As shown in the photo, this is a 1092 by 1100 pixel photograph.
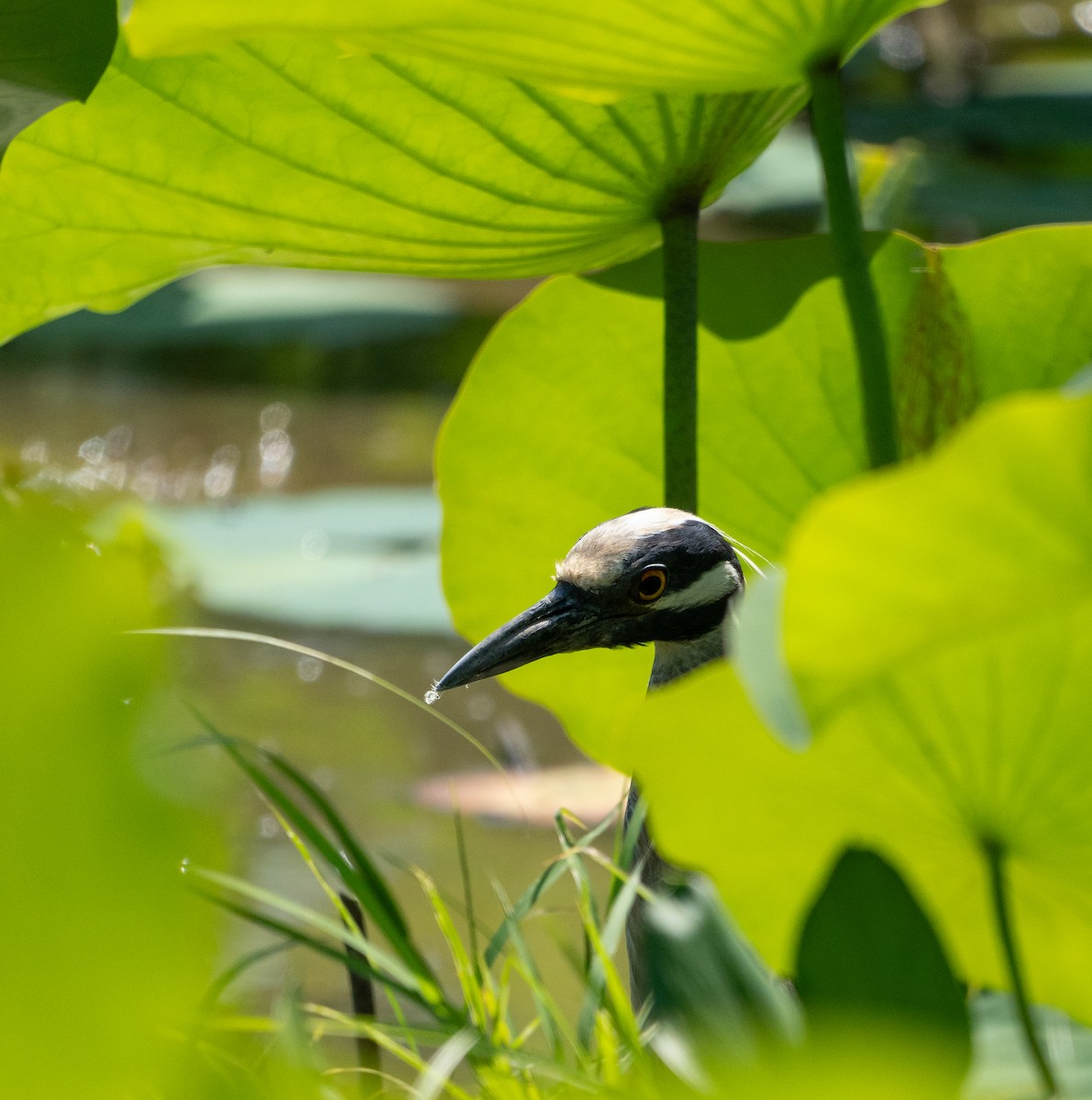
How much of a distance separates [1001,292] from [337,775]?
1.36m

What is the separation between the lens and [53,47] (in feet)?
1.82

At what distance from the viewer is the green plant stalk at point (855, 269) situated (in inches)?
22.2

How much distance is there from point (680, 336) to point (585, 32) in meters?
0.22

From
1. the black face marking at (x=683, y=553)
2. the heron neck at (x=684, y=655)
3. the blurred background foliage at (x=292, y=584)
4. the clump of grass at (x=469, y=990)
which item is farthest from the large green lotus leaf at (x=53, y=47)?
the heron neck at (x=684, y=655)

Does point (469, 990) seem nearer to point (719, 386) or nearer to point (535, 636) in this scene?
point (535, 636)

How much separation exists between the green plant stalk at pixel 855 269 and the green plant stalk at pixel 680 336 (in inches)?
4.0

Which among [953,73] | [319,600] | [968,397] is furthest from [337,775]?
[953,73]

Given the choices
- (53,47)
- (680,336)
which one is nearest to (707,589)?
(680,336)

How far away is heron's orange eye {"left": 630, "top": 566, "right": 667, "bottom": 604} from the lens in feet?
2.64

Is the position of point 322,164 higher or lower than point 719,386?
higher

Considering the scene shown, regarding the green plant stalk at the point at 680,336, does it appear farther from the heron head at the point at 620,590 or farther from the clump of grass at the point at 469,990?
the clump of grass at the point at 469,990

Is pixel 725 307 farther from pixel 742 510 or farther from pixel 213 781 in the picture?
pixel 213 781

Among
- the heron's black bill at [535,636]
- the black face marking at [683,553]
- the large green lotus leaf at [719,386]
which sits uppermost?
the large green lotus leaf at [719,386]

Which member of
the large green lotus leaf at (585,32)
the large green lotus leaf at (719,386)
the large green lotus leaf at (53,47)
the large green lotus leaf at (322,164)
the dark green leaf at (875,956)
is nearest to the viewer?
the dark green leaf at (875,956)
